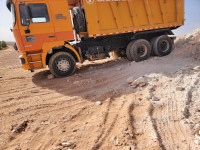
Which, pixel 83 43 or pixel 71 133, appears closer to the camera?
pixel 71 133

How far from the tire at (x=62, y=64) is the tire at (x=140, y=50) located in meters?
2.67

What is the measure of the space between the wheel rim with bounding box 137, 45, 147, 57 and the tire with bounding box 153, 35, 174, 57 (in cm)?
54

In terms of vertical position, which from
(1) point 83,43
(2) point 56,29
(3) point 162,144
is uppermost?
(2) point 56,29

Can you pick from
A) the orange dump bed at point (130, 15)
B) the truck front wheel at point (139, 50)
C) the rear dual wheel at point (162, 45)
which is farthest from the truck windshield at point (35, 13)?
the rear dual wheel at point (162, 45)

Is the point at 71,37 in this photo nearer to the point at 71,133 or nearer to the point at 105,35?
the point at 105,35

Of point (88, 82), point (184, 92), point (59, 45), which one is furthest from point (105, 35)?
point (184, 92)

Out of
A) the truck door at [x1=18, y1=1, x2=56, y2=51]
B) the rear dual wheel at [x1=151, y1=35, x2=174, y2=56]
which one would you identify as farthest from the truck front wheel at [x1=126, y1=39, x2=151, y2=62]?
the truck door at [x1=18, y1=1, x2=56, y2=51]

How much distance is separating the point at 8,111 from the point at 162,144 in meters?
3.31

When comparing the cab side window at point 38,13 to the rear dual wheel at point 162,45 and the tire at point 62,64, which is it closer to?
the tire at point 62,64

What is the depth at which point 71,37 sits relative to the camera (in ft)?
19.2

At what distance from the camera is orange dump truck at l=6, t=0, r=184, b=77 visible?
5309 millimetres

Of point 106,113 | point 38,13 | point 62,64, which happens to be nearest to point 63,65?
point 62,64

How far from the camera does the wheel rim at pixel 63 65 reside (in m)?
5.83

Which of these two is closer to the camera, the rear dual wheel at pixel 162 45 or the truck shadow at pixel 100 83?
the truck shadow at pixel 100 83
